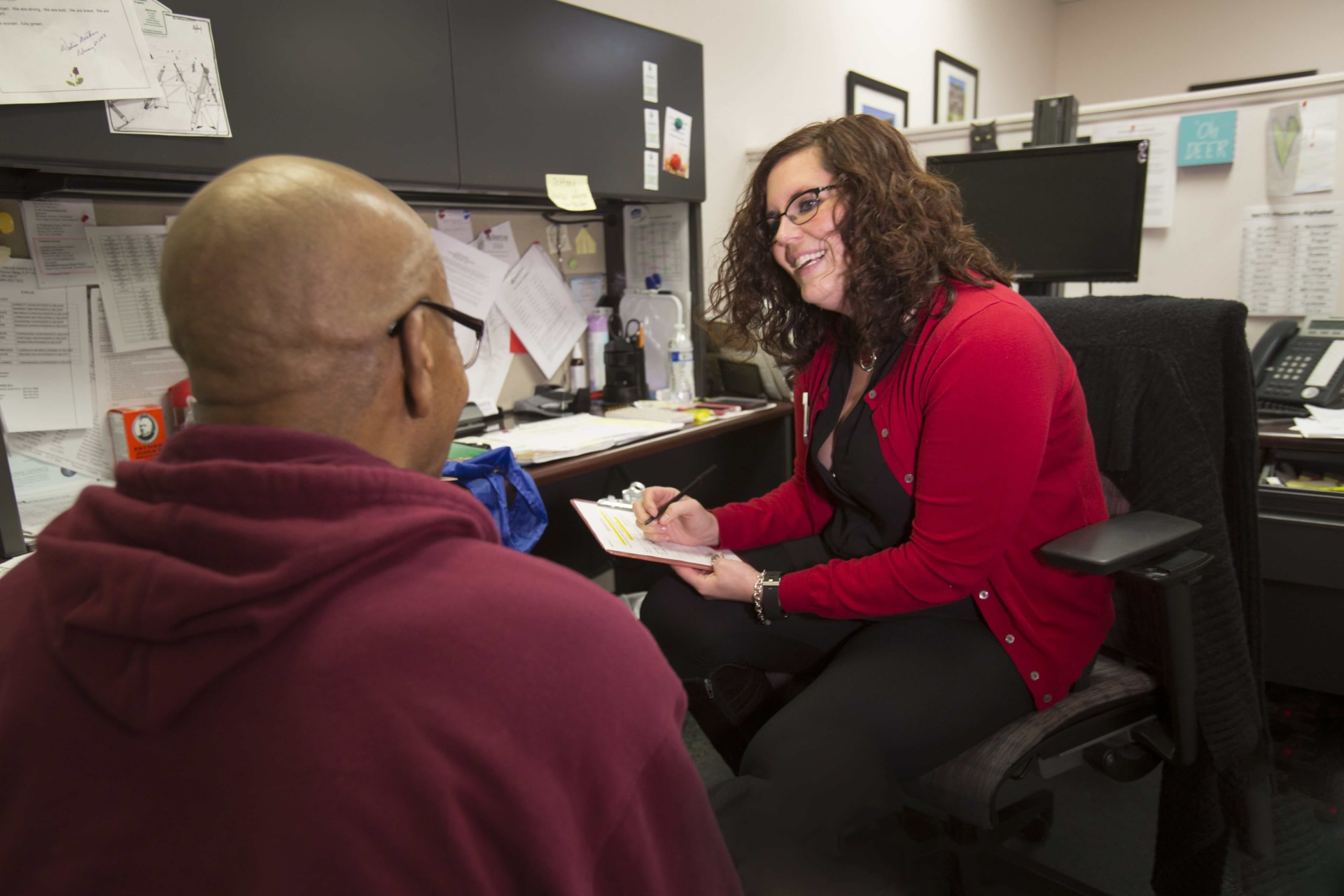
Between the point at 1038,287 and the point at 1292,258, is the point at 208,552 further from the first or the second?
the point at 1292,258

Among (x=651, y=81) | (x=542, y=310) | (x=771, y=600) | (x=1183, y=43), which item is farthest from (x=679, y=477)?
(x=1183, y=43)

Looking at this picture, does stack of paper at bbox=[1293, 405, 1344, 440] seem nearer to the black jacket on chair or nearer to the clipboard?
the black jacket on chair

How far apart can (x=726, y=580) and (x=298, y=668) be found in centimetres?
82

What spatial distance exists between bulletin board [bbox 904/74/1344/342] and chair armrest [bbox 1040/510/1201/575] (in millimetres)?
1188

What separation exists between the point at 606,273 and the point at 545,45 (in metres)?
0.72

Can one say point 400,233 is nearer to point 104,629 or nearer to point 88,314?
point 104,629

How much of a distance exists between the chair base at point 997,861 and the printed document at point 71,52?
62.5 inches

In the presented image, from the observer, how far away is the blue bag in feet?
4.38

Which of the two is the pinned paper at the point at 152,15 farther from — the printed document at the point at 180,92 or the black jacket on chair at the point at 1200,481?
the black jacket on chair at the point at 1200,481

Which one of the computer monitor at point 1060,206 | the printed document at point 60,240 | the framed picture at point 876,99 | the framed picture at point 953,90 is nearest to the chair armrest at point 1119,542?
the computer monitor at point 1060,206

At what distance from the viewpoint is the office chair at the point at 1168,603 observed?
995mm

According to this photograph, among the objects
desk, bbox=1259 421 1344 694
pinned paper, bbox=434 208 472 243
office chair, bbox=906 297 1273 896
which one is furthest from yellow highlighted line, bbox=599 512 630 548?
desk, bbox=1259 421 1344 694

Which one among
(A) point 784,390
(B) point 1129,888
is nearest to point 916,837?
(B) point 1129,888

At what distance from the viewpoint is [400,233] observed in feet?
1.84
